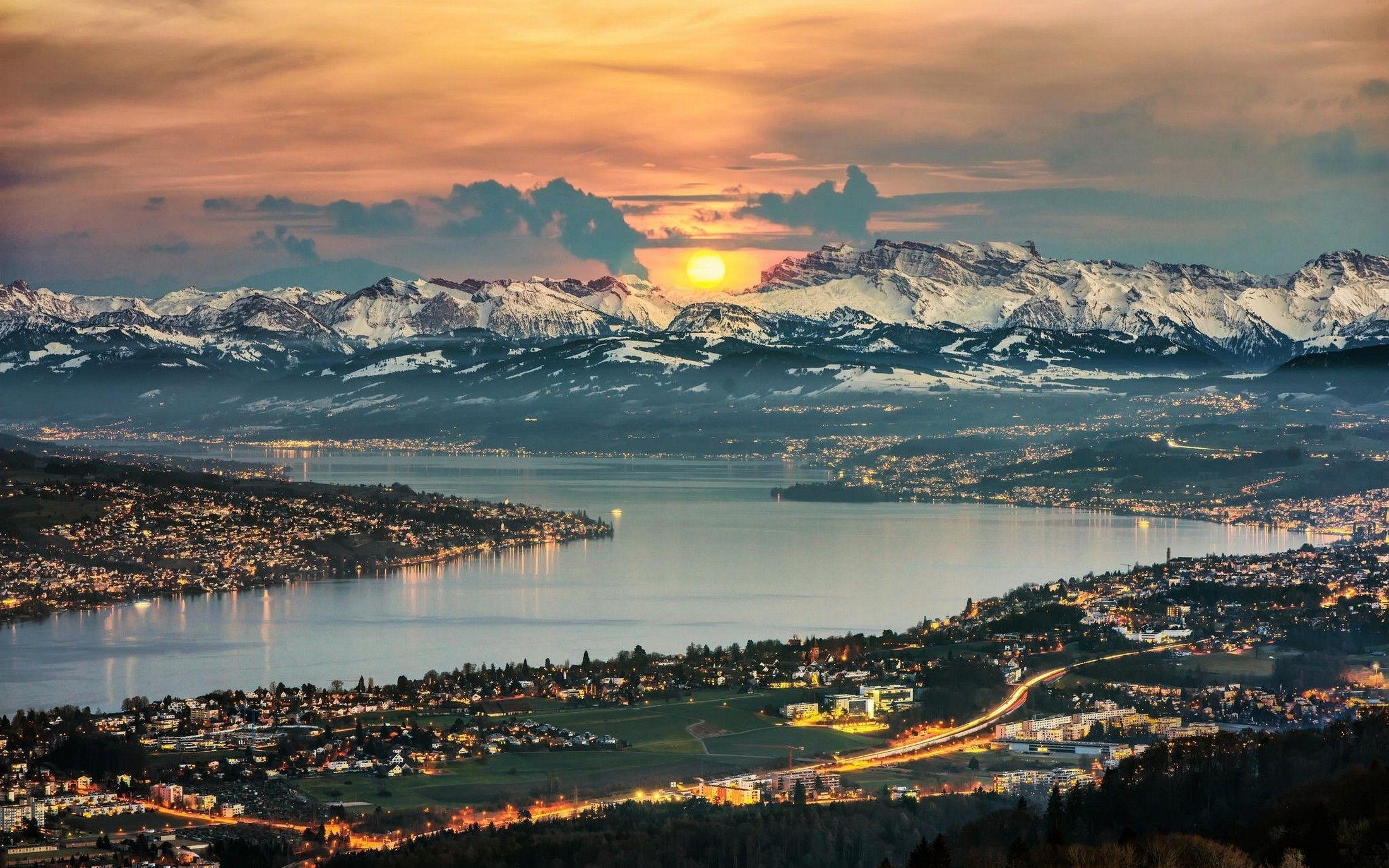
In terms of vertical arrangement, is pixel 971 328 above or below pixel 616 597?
above

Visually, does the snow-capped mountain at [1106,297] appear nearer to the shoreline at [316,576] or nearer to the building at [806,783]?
the shoreline at [316,576]

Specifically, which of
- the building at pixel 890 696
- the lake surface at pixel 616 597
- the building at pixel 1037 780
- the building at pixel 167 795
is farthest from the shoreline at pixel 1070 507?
the building at pixel 167 795

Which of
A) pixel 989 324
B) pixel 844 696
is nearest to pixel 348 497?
pixel 844 696

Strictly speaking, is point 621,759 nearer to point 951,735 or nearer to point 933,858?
point 951,735

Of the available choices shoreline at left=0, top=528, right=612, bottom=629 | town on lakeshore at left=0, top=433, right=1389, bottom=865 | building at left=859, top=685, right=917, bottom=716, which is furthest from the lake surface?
building at left=859, top=685, right=917, bottom=716

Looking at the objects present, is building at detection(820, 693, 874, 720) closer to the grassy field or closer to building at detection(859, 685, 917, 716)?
building at detection(859, 685, 917, 716)

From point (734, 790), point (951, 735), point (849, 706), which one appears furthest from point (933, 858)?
point (849, 706)
